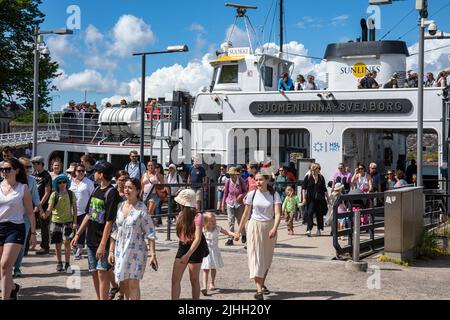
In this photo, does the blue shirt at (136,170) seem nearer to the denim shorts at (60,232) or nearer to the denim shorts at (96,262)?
the denim shorts at (60,232)

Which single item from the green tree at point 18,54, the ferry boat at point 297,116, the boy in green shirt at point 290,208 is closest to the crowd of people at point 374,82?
the ferry boat at point 297,116

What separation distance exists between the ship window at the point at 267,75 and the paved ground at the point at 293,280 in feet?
37.1

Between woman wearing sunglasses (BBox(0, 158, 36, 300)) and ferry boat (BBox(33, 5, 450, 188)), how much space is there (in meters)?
11.8

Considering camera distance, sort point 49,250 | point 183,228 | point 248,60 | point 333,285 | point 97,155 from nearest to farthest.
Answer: point 183,228 → point 333,285 → point 49,250 → point 248,60 → point 97,155

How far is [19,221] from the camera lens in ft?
23.8

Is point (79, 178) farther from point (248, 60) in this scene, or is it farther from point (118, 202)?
point (248, 60)

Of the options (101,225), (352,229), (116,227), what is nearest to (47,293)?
(101,225)

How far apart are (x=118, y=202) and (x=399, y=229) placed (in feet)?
18.1

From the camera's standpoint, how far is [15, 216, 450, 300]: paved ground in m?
8.21

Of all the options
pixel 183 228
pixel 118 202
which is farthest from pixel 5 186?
pixel 183 228

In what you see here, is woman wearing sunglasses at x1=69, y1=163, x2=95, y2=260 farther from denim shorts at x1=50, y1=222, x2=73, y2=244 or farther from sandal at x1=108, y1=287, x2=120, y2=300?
sandal at x1=108, y1=287, x2=120, y2=300

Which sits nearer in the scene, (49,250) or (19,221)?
(19,221)

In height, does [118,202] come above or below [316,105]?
below

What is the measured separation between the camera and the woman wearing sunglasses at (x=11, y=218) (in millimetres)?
7043
